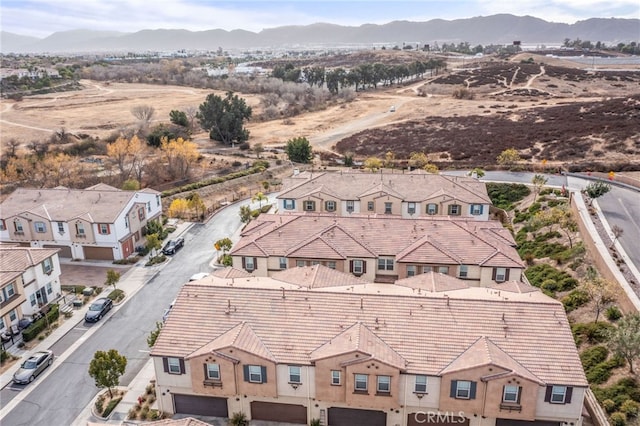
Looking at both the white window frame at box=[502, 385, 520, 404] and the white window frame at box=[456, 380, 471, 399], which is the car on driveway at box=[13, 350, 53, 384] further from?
the white window frame at box=[502, 385, 520, 404]

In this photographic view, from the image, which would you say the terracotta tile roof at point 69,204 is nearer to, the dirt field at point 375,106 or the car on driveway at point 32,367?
the car on driveway at point 32,367

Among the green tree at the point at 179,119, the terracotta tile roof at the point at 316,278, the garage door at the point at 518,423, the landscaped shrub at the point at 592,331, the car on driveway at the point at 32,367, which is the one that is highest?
the green tree at the point at 179,119

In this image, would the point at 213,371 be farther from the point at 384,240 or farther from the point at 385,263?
the point at 384,240

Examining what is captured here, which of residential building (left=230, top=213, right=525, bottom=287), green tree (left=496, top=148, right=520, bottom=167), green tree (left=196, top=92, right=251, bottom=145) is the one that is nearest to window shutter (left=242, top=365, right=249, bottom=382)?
residential building (left=230, top=213, right=525, bottom=287)

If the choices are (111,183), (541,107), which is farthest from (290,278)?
(541,107)

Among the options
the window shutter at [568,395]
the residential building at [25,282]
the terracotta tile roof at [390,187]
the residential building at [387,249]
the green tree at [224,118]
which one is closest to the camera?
the window shutter at [568,395]

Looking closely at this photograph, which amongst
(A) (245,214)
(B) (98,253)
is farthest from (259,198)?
(B) (98,253)

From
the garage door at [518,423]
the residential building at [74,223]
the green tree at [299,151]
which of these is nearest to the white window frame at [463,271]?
the garage door at [518,423]
